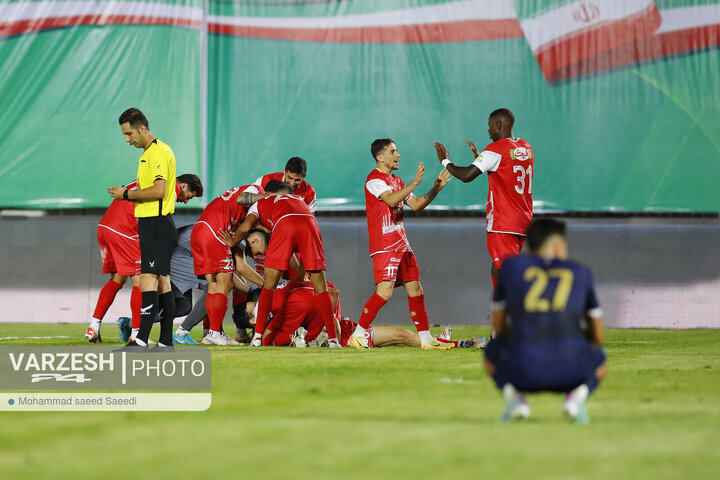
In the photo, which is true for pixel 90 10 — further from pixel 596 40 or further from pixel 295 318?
pixel 596 40

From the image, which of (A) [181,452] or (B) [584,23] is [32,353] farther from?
(B) [584,23]

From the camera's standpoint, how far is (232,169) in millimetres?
12539

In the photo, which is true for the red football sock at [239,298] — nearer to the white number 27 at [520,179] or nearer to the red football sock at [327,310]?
the red football sock at [327,310]

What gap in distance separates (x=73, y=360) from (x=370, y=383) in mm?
2188

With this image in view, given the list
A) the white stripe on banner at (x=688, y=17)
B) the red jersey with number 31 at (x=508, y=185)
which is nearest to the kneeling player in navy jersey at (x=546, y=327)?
the red jersey with number 31 at (x=508, y=185)

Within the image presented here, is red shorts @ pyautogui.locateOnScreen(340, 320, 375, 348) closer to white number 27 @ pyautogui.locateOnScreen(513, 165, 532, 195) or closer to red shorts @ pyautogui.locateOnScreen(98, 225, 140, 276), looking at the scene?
white number 27 @ pyautogui.locateOnScreen(513, 165, 532, 195)

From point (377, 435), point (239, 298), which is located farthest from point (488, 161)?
point (377, 435)

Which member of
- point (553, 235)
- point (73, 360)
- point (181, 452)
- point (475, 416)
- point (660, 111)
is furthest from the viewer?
point (660, 111)

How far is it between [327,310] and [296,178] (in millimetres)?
1469

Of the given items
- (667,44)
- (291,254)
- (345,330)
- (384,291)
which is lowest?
(345,330)

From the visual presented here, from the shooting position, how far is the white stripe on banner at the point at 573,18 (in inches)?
489

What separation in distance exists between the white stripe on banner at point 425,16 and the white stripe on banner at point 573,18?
0.36 m

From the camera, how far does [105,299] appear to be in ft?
28.9

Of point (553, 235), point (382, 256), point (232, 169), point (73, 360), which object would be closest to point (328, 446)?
point (553, 235)
